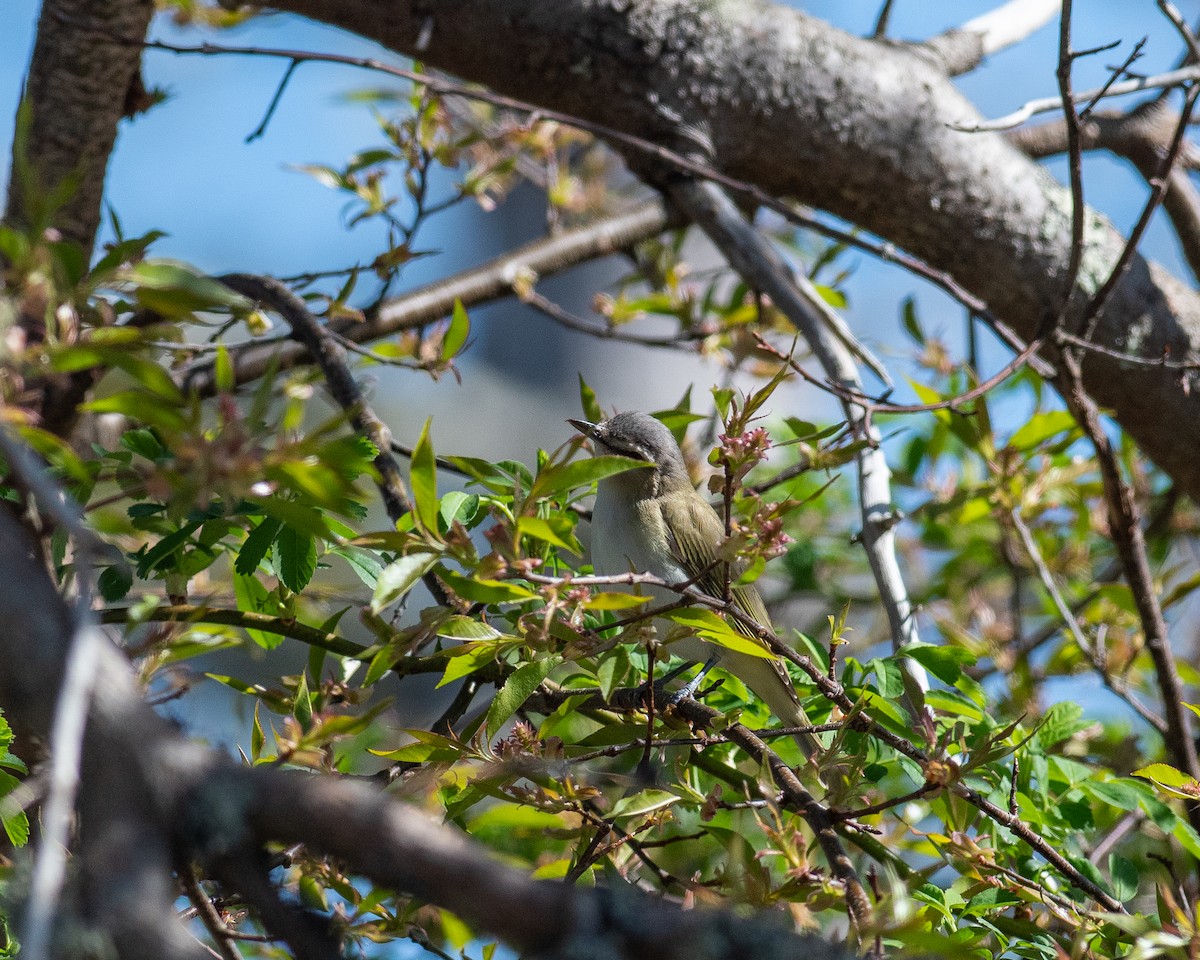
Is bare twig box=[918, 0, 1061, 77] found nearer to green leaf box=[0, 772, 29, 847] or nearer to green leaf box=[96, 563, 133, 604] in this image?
green leaf box=[96, 563, 133, 604]

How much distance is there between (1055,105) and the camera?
7.34ft

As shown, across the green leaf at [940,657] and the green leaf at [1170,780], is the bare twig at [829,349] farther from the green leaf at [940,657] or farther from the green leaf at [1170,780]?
the green leaf at [1170,780]

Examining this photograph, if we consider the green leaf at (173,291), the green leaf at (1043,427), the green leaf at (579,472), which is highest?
the green leaf at (1043,427)

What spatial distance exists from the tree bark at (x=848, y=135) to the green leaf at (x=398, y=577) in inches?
72.0

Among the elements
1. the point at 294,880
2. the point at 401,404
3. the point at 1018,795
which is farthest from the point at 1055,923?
the point at 401,404

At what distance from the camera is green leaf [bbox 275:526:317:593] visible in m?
1.41

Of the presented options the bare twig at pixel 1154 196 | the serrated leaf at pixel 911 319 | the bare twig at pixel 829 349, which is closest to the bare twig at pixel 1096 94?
the bare twig at pixel 1154 196

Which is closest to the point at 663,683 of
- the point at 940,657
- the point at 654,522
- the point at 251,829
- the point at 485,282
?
the point at 940,657

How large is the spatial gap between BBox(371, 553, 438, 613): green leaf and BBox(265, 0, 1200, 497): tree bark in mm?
1828

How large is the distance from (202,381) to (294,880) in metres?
1.23

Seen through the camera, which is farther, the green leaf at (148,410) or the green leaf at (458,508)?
the green leaf at (458,508)

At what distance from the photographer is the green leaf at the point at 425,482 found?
1.10m

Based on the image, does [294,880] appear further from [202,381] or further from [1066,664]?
[1066,664]

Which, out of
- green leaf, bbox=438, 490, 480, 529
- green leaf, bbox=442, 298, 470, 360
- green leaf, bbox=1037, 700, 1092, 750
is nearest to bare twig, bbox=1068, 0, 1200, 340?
green leaf, bbox=1037, 700, 1092, 750
